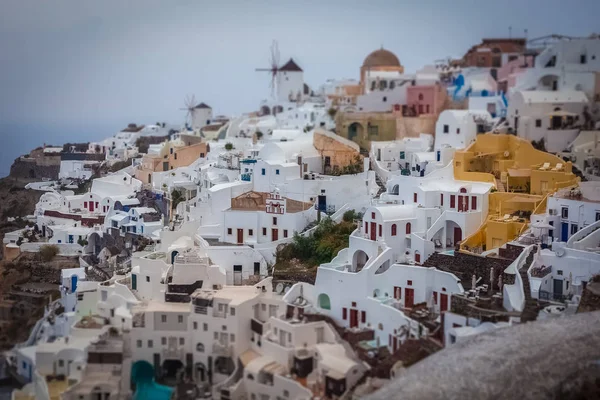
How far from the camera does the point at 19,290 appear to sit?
1759 centimetres

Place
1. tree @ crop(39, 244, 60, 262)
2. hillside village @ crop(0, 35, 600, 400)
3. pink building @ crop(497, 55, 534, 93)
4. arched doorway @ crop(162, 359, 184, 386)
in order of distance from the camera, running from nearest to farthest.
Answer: hillside village @ crop(0, 35, 600, 400)
arched doorway @ crop(162, 359, 184, 386)
tree @ crop(39, 244, 60, 262)
pink building @ crop(497, 55, 534, 93)

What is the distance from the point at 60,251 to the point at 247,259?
4.80 metres

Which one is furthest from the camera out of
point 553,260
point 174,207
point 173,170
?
point 173,170

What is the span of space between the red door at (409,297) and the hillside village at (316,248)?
0.11 ft

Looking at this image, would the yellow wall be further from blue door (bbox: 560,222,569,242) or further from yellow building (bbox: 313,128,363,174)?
blue door (bbox: 560,222,569,242)

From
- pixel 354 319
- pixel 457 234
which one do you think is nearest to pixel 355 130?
pixel 457 234

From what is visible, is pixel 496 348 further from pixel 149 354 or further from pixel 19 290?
pixel 19 290

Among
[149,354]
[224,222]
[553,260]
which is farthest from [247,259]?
[553,260]

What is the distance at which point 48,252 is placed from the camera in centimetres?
1933

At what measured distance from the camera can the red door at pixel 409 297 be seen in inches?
589

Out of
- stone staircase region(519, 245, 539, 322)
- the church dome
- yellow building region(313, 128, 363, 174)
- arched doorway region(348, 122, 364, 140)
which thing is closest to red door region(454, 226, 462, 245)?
stone staircase region(519, 245, 539, 322)

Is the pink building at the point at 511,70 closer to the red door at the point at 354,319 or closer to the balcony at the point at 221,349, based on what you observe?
the red door at the point at 354,319

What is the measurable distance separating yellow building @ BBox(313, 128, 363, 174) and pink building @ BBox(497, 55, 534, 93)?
658 cm

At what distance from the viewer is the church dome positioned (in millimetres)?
28891
